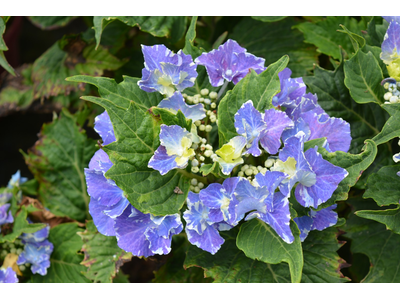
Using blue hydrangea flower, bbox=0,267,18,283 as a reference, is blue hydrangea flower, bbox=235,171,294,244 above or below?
above

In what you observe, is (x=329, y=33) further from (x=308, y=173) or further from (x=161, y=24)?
(x=308, y=173)

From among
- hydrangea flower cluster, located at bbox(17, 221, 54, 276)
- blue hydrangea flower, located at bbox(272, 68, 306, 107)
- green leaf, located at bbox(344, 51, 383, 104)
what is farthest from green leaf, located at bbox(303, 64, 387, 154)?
hydrangea flower cluster, located at bbox(17, 221, 54, 276)

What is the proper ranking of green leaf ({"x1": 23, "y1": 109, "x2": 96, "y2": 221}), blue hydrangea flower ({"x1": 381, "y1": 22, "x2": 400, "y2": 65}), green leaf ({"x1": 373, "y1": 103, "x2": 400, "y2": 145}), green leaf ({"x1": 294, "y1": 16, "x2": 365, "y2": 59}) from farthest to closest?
green leaf ({"x1": 23, "y1": 109, "x2": 96, "y2": 221}), green leaf ({"x1": 294, "y1": 16, "x2": 365, "y2": 59}), blue hydrangea flower ({"x1": 381, "y1": 22, "x2": 400, "y2": 65}), green leaf ({"x1": 373, "y1": 103, "x2": 400, "y2": 145})

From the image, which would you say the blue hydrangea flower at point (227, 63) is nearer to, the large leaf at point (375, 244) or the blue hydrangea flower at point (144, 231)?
the blue hydrangea flower at point (144, 231)

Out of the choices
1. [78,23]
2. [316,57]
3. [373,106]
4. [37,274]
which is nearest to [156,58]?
[373,106]

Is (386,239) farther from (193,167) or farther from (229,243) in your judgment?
(193,167)

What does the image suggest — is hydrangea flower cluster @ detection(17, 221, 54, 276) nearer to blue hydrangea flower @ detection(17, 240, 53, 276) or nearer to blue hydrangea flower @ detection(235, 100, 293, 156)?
blue hydrangea flower @ detection(17, 240, 53, 276)

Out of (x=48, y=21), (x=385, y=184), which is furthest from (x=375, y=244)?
(x=48, y=21)
